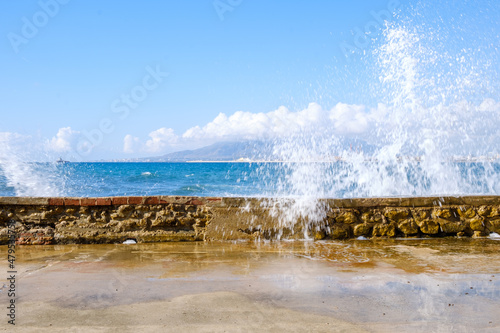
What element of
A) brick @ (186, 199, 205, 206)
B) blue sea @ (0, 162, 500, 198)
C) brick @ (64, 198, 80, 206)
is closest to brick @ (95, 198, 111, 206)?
brick @ (64, 198, 80, 206)

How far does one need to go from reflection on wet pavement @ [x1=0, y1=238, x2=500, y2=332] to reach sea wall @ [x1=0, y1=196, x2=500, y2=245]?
0.31m

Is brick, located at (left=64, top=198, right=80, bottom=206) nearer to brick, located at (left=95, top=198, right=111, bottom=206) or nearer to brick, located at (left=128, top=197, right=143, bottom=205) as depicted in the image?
brick, located at (left=95, top=198, right=111, bottom=206)

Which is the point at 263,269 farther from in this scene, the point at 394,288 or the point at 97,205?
the point at 97,205

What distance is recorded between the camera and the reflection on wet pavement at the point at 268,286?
9.12ft

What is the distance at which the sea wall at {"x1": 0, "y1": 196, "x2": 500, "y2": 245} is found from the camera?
5.58 meters

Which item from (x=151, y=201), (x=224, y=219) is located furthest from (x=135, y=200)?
(x=224, y=219)

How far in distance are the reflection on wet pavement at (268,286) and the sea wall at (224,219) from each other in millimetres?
310

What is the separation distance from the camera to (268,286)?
140 inches

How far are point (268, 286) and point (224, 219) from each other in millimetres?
2208

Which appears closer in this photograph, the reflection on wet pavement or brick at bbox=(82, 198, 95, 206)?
the reflection on wet pavement

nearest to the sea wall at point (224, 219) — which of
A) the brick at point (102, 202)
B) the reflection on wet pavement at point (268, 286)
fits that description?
the brick at point (102, 202)

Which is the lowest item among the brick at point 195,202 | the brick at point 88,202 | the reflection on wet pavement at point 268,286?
the reflection on wet pavement at point 268,286

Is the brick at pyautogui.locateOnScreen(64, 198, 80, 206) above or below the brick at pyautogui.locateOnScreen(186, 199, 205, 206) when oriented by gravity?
above

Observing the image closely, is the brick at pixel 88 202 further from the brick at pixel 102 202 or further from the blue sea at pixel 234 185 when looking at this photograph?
the blue sea at pixel 234 185
